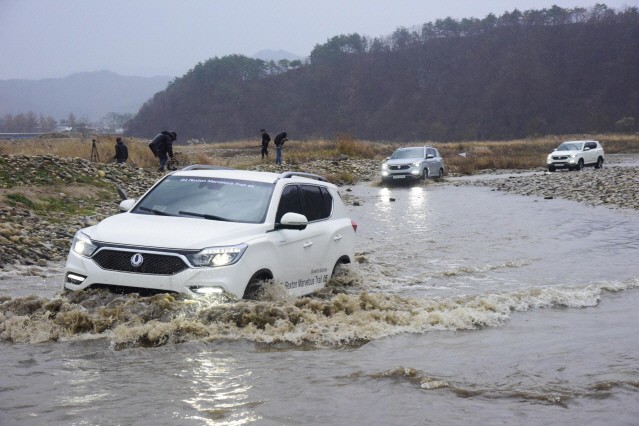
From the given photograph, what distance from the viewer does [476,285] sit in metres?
12.0

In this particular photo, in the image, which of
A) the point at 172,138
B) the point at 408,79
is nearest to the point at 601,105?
the point at 408,79

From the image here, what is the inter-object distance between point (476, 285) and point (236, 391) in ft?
21.9

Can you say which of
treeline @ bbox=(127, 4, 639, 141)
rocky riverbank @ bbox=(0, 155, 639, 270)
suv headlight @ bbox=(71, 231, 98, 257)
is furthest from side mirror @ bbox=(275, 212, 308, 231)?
treeline @ bbox=(127, 4, 639, 141)

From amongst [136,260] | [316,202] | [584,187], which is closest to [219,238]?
[136,260]

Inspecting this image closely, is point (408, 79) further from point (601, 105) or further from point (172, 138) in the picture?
point (172, 138)

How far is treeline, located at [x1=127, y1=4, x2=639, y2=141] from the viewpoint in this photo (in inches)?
5226

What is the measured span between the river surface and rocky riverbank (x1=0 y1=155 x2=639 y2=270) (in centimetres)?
253

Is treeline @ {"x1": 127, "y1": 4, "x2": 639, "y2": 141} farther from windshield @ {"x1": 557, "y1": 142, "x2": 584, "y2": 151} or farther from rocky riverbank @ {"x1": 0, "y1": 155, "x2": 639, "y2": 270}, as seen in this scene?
rocky riverbank @ {"x1": 0, "y1": 155, "x2": 639, "y2": 270}

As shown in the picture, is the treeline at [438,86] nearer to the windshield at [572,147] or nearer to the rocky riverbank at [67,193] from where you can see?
the windshield at [572,147]

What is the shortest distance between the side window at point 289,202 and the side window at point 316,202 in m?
0.15

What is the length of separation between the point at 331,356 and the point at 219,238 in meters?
1.52

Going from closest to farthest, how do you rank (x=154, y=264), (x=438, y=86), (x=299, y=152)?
1. (x=154, y=264)
2. (x=299, y=152)
3. (x=438, y=86)

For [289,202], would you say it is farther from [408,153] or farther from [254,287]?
[408,153]

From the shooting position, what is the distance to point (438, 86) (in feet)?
479
